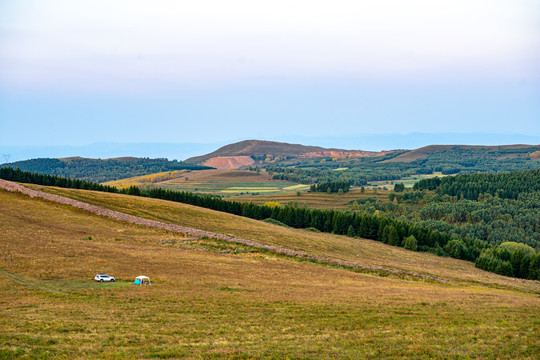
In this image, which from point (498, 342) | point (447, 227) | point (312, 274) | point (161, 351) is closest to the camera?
point (161, 351)

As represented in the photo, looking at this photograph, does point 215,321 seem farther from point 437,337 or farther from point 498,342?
point 498,342

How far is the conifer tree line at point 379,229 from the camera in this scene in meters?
82.4

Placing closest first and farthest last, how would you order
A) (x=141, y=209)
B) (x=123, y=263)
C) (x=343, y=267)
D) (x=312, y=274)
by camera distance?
(x=123, y=263), (x=312, y=274), (x=343, y=267), (x=141, y=209)

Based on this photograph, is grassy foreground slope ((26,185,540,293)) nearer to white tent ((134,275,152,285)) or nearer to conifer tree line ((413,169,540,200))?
white tent ((134,275,152,285))

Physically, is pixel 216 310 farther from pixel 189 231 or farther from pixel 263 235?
pixel 263 235

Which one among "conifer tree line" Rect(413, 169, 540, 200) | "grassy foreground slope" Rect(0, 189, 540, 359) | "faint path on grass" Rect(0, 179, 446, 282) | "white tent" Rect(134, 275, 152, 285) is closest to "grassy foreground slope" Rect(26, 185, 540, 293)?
"faint path on grass" Rect(0, 179, 446, 282)

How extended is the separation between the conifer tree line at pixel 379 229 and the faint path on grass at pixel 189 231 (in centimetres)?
3812

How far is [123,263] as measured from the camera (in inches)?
1558

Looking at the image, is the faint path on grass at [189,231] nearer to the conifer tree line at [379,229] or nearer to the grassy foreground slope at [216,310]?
the grassy foreground slope at [216,310]

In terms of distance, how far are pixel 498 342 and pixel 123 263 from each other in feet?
104

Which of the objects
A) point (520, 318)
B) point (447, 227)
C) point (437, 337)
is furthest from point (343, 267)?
point (447, 227)

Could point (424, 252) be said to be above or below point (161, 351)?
below

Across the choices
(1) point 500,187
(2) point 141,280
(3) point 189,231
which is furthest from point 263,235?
(1) point 500,187

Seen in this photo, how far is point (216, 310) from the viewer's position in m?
27.0
